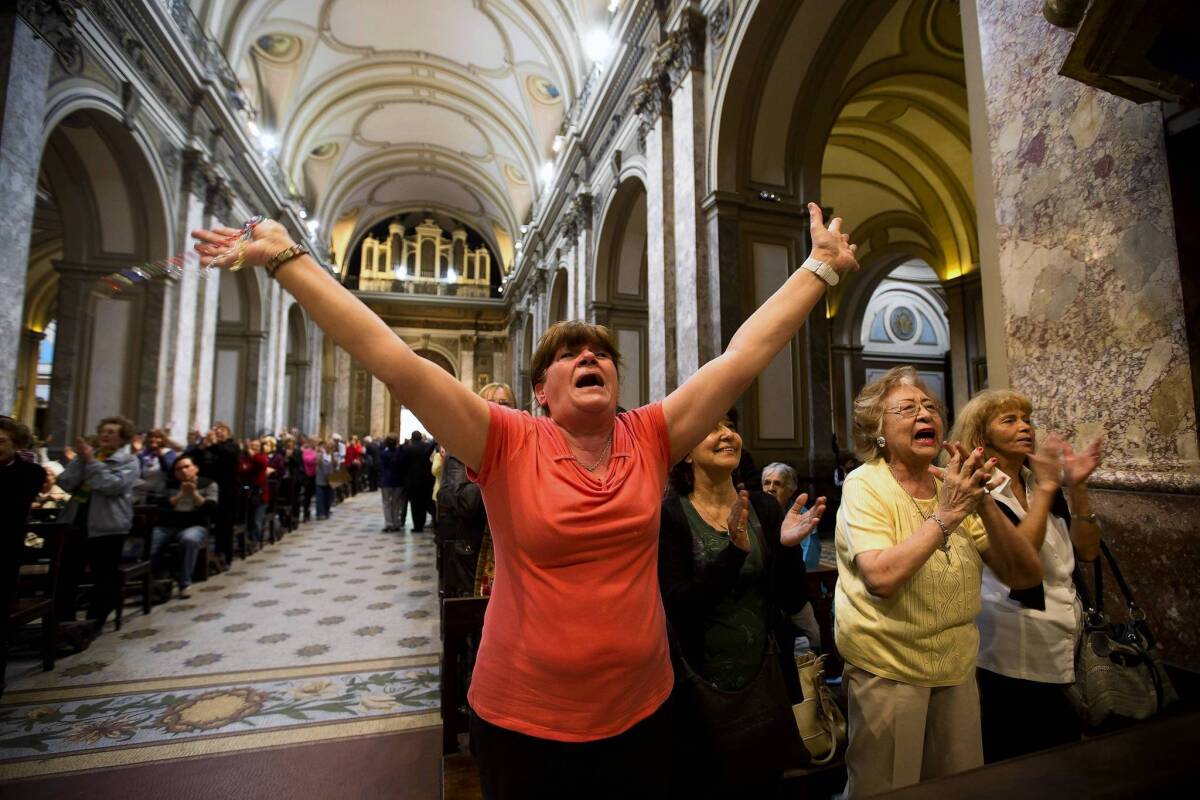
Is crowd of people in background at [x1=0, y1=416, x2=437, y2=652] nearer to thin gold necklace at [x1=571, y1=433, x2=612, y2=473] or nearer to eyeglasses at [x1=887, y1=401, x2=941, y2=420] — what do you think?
thin gold necklace at [x1=571, y1=433, x2=612, y2=473]

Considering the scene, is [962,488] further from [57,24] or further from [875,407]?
[57,24]

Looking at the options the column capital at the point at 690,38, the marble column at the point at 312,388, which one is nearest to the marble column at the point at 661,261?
the column capital at the point at 690,38

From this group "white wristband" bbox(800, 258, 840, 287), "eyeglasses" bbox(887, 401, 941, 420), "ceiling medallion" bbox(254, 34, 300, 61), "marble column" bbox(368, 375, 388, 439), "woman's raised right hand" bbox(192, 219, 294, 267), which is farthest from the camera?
"marble column" bbox(368, 375, 388, 439)

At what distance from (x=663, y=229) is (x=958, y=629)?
245 inches

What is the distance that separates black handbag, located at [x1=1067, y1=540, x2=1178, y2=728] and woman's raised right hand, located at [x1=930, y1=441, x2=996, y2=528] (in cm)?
63

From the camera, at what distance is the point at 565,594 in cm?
99

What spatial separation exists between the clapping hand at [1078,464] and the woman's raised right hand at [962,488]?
506mm

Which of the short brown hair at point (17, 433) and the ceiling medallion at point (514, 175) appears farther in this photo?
Result: the ceiling medallion at point (514, 175)

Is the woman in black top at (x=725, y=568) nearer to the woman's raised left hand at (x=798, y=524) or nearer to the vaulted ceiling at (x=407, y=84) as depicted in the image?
the woman's raised left hand at (x=798, y=524)

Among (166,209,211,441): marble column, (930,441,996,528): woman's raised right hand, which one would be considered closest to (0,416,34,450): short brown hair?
(930,441,996,528): woman's raised right hand

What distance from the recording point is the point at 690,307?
252 inches

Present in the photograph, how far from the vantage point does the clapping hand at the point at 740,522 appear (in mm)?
1418

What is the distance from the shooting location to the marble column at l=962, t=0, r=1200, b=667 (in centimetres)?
184

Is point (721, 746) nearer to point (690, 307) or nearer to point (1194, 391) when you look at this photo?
point (1194, 391)
